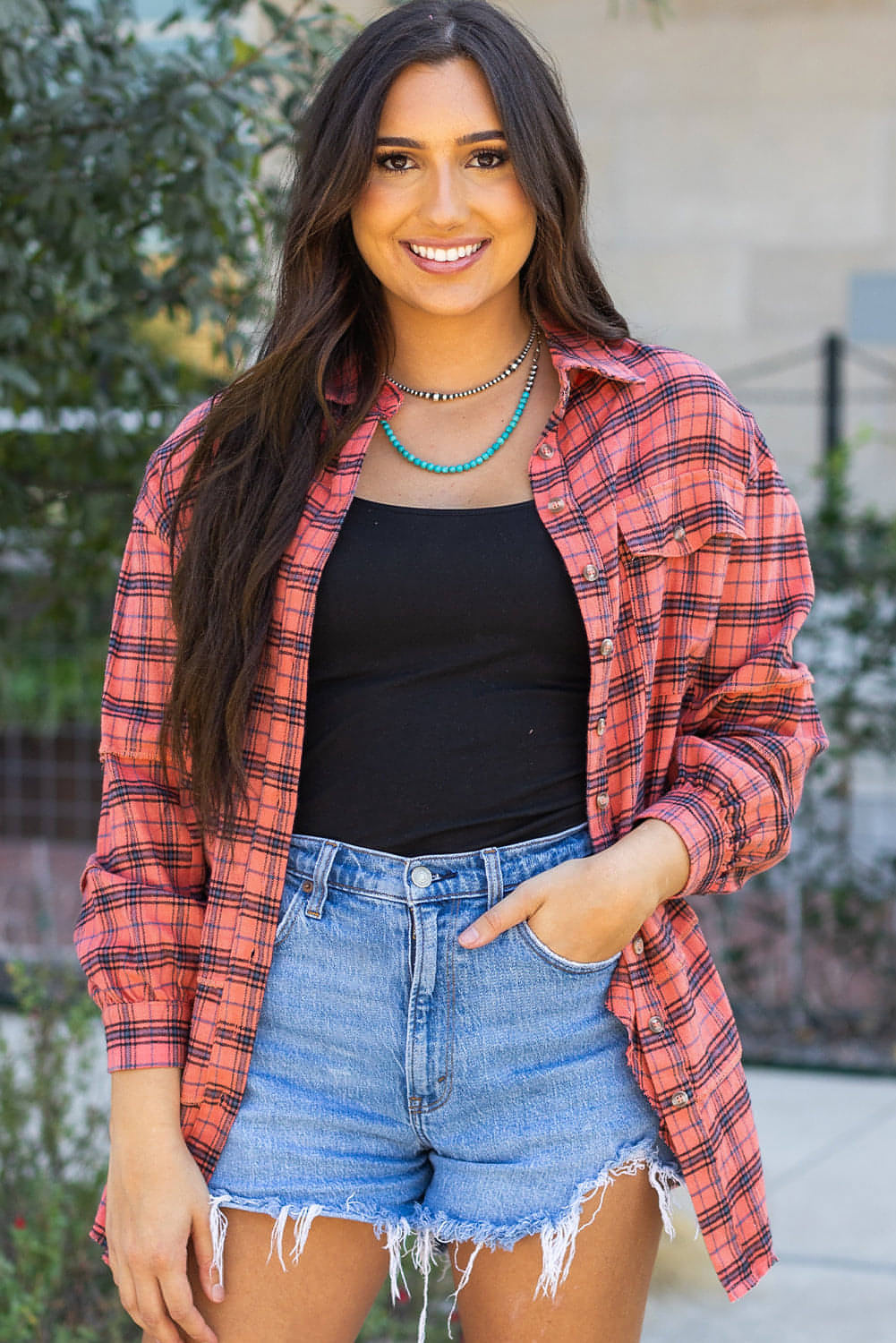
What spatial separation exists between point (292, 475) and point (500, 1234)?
873mm

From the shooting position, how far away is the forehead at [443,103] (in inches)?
66.8

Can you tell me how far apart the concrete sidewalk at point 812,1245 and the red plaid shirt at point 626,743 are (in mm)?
1497

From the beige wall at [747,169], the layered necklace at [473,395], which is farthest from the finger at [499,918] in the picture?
the beige wall at [747,169]

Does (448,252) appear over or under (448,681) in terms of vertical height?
over

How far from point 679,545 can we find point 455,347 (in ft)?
1.25

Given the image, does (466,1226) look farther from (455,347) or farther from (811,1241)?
(811,1241)

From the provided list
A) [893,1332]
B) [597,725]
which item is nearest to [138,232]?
[597,725]

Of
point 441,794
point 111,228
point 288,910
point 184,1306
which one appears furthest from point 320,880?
point 111,228

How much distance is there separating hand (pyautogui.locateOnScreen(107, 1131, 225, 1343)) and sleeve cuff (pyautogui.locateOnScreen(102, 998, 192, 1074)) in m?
0.08

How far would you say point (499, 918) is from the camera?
1614 millimetres

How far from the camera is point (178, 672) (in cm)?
173

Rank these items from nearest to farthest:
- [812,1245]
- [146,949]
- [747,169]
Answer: [146,949] → [812,1245] → [747,169]

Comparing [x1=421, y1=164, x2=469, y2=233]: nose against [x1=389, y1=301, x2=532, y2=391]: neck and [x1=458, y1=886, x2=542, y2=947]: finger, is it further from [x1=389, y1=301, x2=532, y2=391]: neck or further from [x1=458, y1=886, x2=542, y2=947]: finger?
Result: [x1=458, y1=886, x2=542, y2=947]: finger

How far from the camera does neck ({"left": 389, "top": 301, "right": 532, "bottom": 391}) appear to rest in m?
1.87
